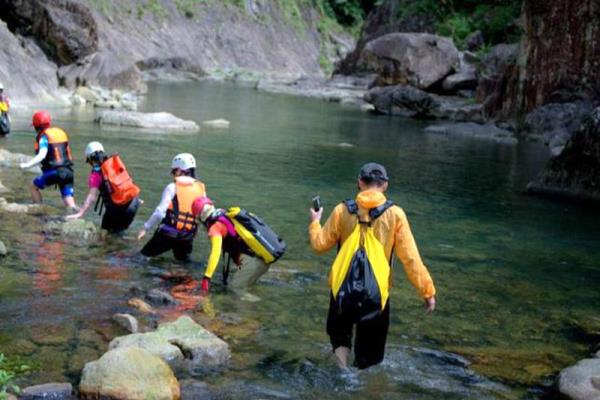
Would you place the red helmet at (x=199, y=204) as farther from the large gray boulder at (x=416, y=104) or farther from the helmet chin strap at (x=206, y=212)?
the large gray boulder at (x=416, y=104)

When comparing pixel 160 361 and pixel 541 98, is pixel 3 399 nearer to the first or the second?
pixel 160 361

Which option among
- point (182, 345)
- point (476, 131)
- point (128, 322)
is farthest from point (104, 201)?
point (476, 131)

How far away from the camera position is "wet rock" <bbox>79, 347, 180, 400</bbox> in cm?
599

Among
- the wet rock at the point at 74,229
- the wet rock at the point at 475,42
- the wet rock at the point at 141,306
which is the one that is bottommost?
the wet rock at the point at 141,306

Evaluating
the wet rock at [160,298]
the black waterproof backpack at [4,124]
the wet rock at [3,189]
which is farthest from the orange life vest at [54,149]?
the black waterproof backpack at [4,124]

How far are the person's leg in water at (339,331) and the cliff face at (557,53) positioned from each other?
2481cm

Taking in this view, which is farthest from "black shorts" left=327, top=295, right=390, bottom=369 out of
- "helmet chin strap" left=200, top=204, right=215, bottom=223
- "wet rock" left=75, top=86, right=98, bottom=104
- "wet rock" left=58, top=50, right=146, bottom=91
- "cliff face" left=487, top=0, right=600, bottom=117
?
"wet rock" left=58, top=50, right=146, bottom=91

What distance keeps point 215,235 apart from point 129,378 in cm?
309

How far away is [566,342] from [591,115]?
10389 mm

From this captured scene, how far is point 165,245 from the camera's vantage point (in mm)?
9969

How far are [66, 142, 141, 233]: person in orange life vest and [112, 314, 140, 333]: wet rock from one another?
11.7 feet

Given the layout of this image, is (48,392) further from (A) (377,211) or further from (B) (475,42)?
(B) (475,42)

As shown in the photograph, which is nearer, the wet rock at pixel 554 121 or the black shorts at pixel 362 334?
the black shorts at pixel 362 334

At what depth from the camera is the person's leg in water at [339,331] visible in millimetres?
6520
